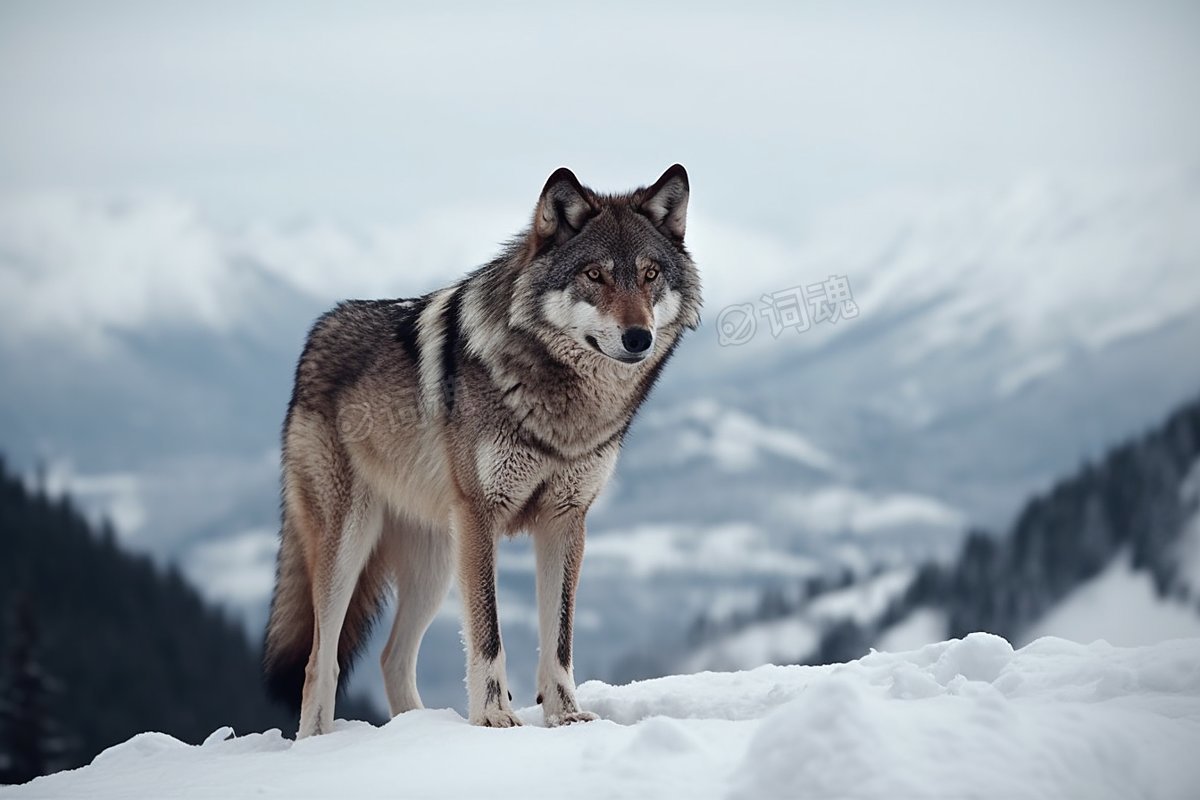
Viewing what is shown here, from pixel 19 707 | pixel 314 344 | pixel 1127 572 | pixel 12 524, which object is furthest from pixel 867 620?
pixel 314 344

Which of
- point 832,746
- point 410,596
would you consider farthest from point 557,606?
point 832,746

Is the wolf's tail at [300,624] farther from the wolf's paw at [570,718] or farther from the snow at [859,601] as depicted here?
the snow at [859,601]

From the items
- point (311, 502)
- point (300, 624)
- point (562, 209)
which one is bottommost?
point (300, 624)

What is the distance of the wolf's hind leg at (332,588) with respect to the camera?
8.44 m

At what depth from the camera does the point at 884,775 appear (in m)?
4.90

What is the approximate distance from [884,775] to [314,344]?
17.9 feet

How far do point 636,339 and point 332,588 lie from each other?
9.27 ft

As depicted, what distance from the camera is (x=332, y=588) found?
845cm

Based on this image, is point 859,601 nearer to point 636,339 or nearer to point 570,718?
point 570,718

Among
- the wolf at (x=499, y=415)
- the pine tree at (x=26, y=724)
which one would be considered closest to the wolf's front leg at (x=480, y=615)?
the wolf at (x=499, y=415)

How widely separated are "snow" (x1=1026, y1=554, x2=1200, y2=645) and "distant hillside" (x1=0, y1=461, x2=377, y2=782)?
8336cm

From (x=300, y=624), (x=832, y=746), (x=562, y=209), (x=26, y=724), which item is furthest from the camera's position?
(x=26, y=724)

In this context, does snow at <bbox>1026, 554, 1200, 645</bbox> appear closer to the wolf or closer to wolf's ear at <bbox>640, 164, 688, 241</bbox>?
the wolf

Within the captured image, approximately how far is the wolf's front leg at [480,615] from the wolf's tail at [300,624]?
145cm
